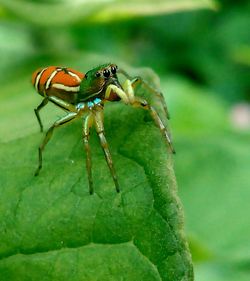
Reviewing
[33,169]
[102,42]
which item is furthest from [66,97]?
Result: [102,42]

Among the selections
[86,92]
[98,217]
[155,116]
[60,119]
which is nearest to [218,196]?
[86,92]

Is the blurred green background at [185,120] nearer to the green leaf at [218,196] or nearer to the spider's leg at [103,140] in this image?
the green leaf at [218,196]

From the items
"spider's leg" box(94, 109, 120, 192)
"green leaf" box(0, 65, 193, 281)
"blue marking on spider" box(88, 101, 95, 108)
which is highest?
"blue marking on spider" box(88, 101, 95, 108)

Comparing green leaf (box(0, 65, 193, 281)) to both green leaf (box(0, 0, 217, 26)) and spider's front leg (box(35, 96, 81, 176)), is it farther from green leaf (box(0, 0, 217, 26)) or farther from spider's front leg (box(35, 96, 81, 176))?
green leaf (box(0, 0, 217, 26))

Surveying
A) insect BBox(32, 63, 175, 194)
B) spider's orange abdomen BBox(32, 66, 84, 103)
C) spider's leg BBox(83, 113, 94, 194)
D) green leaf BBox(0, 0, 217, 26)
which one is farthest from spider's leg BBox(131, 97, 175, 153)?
green leaf BBox(0, 0, 217, 26)

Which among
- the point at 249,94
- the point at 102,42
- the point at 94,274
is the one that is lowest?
the point at 249,94

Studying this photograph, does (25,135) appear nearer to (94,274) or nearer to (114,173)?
(114,173)

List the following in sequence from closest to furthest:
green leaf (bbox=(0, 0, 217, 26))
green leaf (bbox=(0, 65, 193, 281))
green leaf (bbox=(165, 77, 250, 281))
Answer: green leaf (bbox=(0, 65, 193, 281)) → green leaf (bbox=(0, 0, 217, 26)) → green leaf (bbox=(165, 77, 250, 281))
